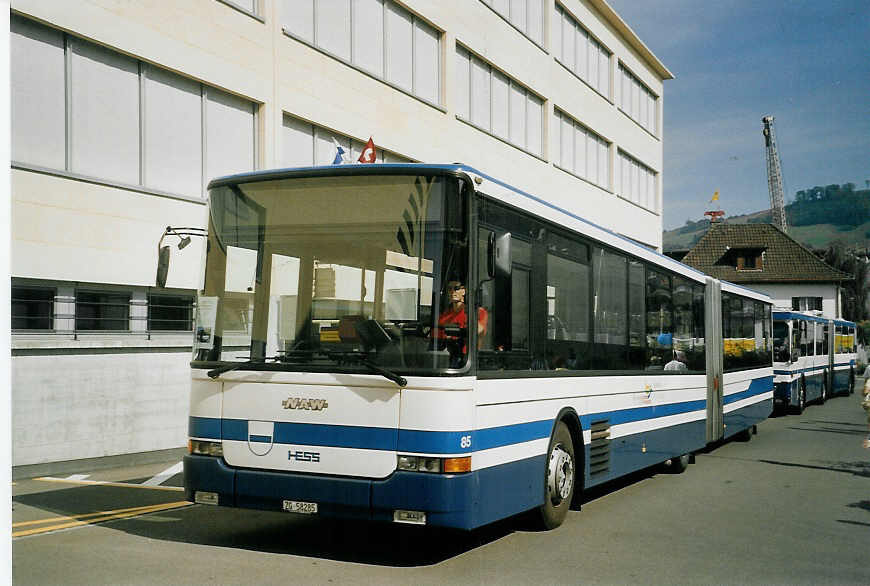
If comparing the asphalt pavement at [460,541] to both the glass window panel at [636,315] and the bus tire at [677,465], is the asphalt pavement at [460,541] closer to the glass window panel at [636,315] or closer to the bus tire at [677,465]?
the bus tire at [677,465]

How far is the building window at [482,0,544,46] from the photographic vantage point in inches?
1163

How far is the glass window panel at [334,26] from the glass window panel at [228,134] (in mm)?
2927

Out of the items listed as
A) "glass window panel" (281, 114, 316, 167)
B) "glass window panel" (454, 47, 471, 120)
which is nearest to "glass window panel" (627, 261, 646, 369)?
"glass window panel" (281, 114, 316, 167)

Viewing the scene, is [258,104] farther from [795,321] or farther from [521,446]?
[795,321]

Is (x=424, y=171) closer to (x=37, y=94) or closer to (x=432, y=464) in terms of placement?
(x=432, y=464)

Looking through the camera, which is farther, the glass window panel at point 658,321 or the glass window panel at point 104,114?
the glass window panel at point 104,114

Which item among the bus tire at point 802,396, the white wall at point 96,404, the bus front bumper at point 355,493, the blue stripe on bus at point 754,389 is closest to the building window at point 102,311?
the white wall at point 96,404

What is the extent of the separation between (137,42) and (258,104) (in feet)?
10.8

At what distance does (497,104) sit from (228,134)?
12946mm

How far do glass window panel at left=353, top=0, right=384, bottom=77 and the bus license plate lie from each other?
1573cm

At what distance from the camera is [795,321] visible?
27281mm

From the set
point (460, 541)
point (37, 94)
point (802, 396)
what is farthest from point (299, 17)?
point (802, 396)

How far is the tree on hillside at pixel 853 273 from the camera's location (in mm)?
108438

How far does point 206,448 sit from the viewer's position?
785 centimetres
